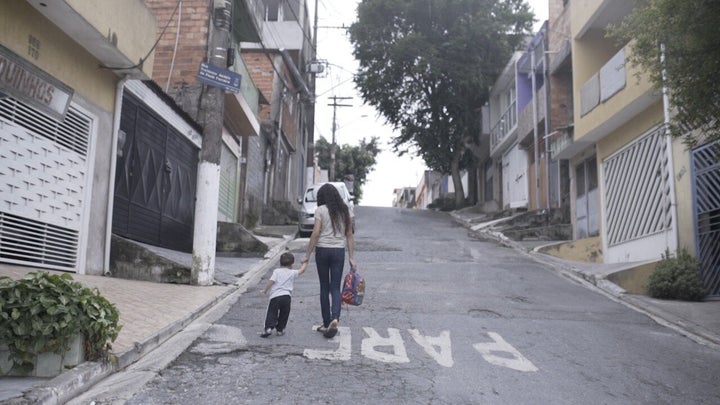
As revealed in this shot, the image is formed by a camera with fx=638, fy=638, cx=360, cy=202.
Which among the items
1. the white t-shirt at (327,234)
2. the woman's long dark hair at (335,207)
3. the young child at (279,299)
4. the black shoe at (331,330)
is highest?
the woman's long dark hair at (335,207)

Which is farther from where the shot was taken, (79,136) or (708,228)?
(708,228)

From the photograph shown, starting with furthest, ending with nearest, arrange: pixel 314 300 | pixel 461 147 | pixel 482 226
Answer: pixel 461 147, pixel 482 226, pixel 314 300

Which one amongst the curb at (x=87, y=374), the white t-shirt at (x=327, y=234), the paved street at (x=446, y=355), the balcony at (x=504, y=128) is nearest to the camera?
the curb at (x=87, y=374)

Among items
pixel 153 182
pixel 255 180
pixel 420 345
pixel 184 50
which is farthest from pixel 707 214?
pixel 255 180

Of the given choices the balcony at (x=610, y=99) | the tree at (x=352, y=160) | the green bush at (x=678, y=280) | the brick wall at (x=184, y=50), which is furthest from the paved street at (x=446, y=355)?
the tree at (x=352, y=160)

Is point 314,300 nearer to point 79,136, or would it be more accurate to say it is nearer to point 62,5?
point 79,136

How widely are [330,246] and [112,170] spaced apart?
5.02 meters

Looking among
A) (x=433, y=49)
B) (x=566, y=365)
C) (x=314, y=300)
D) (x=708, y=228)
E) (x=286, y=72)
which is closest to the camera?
(x=566, y=365)

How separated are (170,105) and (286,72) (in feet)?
55.4

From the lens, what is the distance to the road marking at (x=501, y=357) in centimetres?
582

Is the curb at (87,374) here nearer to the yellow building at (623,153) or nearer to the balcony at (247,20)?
the yellow building at (623,153)

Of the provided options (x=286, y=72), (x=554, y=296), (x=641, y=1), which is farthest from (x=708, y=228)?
(x=286, y=72)

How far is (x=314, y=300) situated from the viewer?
9.10 metres

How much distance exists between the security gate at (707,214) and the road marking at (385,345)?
267 inches
